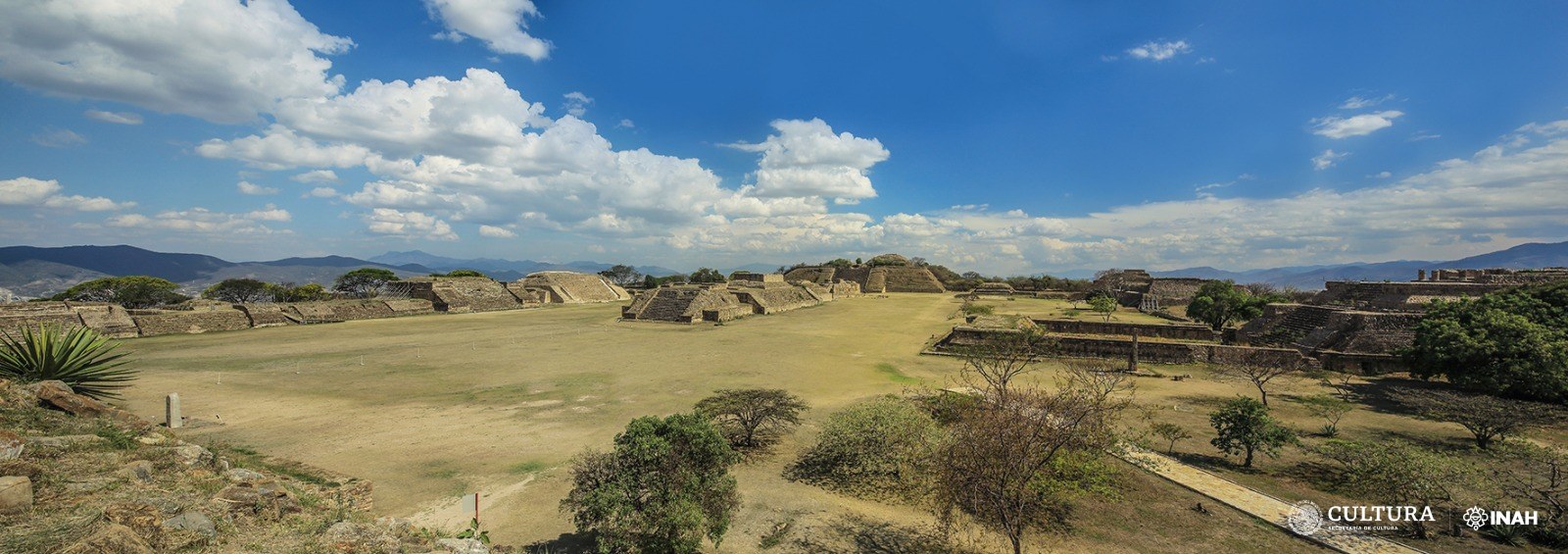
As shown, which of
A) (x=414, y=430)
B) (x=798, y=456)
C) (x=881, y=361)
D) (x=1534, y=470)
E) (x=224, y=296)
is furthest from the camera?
(x=224, y=296)

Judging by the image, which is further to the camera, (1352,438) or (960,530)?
(1352,438)

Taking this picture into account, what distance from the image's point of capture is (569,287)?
48.1 m

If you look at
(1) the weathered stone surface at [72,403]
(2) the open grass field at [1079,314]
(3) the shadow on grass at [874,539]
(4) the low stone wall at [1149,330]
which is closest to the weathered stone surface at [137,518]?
(1) the weathered stone surface at [72,403]

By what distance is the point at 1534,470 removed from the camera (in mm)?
8055

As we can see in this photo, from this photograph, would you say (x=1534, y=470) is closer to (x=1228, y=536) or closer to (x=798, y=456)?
(x=1228, y=536)

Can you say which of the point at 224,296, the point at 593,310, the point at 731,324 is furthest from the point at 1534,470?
the point at 224,296

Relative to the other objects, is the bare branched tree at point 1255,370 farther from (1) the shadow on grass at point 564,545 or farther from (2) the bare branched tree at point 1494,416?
(1) the shadow on grass at point 564,545

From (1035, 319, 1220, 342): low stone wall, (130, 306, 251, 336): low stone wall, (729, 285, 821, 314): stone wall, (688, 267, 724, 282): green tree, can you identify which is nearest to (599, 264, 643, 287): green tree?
(688, 267, 724, 282): green tree

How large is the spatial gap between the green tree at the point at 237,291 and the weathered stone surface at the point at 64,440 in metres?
47.7

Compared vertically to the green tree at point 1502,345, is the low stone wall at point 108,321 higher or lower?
lower

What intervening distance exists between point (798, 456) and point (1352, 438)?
1165 centimetres

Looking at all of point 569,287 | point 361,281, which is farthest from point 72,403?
point 361,281

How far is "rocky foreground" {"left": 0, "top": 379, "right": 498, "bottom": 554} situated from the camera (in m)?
3.78

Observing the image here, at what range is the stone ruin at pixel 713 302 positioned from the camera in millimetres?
31625
